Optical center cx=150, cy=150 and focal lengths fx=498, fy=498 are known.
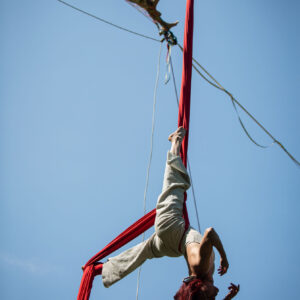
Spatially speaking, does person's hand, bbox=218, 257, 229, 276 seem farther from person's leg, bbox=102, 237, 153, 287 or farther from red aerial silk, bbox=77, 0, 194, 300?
person's leg, bbox=102, 237, 153, 287

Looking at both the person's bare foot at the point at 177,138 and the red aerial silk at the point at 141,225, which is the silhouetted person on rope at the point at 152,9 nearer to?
the red aerial silk at the point at 141,225

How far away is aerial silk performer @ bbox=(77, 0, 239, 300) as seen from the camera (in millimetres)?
3148

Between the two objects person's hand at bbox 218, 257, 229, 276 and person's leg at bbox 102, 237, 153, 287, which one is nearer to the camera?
person's hand at bbox 218, 257, 229, 276

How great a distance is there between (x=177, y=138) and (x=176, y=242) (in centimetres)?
86

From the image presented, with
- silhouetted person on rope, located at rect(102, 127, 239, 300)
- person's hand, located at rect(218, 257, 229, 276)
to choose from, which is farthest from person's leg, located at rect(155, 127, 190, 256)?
person's hand, located at rect(218, 257, 229, 276)

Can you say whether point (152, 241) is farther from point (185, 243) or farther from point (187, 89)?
point (187, 89)

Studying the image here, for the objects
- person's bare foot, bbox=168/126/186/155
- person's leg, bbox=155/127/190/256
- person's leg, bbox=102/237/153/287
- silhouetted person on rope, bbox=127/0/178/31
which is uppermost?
silhouetted person on rope, bbox=127/0/178/31

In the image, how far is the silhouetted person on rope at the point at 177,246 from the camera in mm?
3125

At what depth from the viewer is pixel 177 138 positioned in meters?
3.96

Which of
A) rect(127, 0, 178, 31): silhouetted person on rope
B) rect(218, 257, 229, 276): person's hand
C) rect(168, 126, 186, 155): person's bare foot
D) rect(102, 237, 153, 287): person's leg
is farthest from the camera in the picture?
rect(127, 0, 178, 31): silhouetted person on rope

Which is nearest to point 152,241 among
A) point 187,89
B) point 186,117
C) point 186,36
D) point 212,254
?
point 212,254

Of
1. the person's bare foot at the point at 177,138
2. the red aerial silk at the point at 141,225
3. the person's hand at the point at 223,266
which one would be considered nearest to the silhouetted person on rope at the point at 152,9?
the red aerial silk at the point at 141,225

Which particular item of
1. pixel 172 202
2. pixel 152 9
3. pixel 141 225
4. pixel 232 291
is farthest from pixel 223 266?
pixel 152 9

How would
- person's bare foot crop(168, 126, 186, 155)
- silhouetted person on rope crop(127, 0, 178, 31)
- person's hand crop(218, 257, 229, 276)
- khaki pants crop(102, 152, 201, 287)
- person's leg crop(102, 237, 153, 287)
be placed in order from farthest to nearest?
silhouetted person on rope crop(127, 0, 178, 31) → person's bare foot crop(168, 126, 186, 155) → person's leg crop(102, 237, 153, 287) → khaki pants crop(102, 152, 201, 287) → person's hand crop(218, 257, 229, 276)
